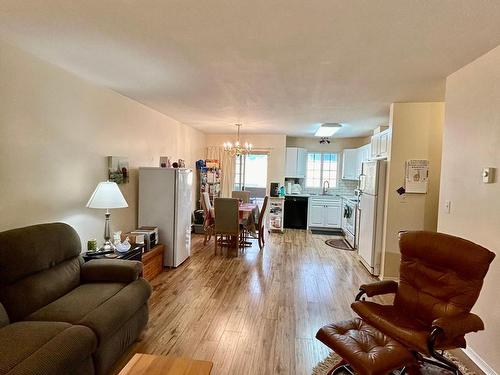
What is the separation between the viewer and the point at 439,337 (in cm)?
183

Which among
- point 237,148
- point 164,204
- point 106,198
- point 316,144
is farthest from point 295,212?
point 106,198

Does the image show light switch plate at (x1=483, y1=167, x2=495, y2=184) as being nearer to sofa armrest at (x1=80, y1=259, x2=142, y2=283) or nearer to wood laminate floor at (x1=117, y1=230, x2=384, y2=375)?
wood laminate floor at (x1=117, y1=230, x2=384, y2=375)

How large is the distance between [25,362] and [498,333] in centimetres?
312

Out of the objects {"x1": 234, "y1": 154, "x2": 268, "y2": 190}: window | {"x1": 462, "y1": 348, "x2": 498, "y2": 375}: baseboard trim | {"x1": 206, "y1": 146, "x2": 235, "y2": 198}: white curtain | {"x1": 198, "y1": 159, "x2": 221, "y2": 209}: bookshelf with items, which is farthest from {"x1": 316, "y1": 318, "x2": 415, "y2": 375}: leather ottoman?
{"x1": 234, "y1": 154, "x2": 268, "y2": 190}: window

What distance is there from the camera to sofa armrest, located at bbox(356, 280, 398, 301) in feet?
7.54

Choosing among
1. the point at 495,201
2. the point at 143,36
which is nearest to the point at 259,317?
the point at 495,201

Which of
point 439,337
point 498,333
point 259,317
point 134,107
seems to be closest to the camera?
point 439,337

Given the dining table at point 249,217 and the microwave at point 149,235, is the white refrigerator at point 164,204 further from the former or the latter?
the dining table at point 249,217

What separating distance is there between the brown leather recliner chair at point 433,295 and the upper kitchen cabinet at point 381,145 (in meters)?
2.14

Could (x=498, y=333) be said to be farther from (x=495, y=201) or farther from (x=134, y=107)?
(x=134, y=107)

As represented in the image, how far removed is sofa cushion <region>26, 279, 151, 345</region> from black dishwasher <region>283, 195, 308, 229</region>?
17.7ft

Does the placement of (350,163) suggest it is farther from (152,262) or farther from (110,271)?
(110,271)

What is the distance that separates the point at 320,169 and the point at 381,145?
138 inches

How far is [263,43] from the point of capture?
2.24 m
